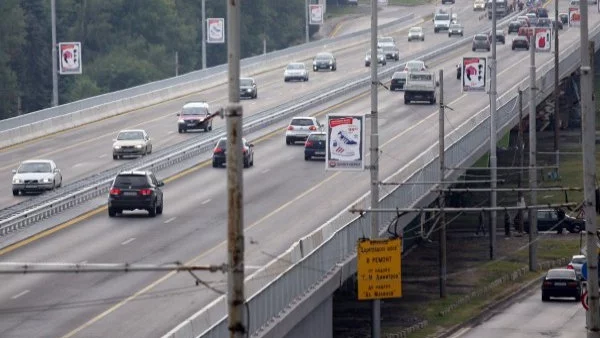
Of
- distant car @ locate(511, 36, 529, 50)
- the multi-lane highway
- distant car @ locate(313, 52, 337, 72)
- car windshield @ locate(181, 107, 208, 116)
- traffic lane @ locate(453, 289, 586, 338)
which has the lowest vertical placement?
traffic lane @ locate(453, 289, 586, 338)

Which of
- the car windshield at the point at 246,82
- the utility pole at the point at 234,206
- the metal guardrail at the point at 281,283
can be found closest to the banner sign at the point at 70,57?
the car windshield at the point at 246,82

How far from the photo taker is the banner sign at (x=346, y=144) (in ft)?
139

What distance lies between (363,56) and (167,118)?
40.9 meters

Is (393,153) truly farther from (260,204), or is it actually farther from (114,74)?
(114,74)

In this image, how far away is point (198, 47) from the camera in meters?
185

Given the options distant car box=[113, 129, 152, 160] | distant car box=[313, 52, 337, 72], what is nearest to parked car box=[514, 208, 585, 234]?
distant car box=[113, 129, 152, 160]

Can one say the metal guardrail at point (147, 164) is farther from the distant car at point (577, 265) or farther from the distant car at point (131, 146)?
the distant car at point (577, 265)

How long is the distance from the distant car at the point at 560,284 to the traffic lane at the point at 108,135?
19.0 meters

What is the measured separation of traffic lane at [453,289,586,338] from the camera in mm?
51312

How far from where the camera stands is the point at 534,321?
54.1m

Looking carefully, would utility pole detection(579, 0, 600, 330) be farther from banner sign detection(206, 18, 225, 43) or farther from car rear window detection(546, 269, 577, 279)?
banner sign detection(206, 18, 225, 43)

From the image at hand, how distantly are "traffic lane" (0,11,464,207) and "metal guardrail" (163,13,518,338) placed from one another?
19.6 m

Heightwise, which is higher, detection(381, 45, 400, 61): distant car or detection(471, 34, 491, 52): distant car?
detection(471, 34, 491, 52): distant car

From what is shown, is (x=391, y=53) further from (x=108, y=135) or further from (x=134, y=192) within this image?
(x=134, y=192)
